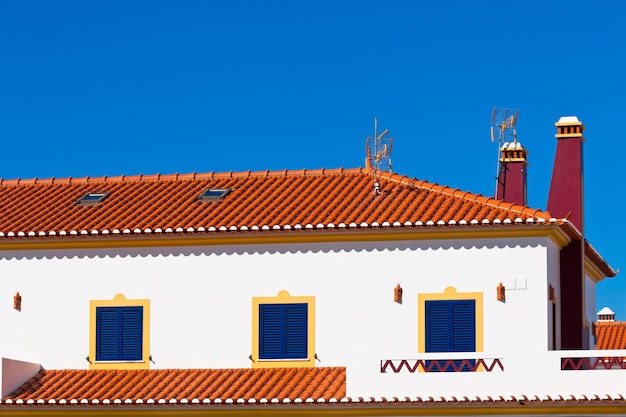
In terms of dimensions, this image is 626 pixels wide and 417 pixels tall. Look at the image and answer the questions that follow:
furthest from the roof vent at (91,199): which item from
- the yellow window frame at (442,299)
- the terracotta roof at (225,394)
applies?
the yellow window frame at (442,299)

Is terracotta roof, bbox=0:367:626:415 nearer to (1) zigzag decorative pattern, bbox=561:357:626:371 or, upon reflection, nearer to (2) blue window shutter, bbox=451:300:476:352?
(1) zigzag decorative pattern, bbox=561:357:626:371

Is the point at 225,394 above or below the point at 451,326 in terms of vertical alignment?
below

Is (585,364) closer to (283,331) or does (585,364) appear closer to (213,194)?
(283,331)

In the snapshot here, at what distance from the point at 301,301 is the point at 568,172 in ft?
25.9

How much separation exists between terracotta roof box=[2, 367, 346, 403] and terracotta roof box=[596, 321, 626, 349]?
2347 cm

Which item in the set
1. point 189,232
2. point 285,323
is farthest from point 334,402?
point 189,232

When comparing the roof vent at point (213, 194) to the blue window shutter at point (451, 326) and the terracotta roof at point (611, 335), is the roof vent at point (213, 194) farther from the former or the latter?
the terracotta roof at point (611, 335)

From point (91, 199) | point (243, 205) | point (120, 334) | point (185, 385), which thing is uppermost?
point (91, 199)

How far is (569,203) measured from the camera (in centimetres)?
3872

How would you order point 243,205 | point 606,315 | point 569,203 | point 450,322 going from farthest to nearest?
1. point 606,315
2. point 569,203
3. point 243,205
4. point 450,322

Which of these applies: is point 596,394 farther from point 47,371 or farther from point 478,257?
point 47,371

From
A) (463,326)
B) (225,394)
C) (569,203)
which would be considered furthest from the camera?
(569,203)

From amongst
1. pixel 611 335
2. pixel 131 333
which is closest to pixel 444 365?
pixel 131 333

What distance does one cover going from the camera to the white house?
3350 centimetres
